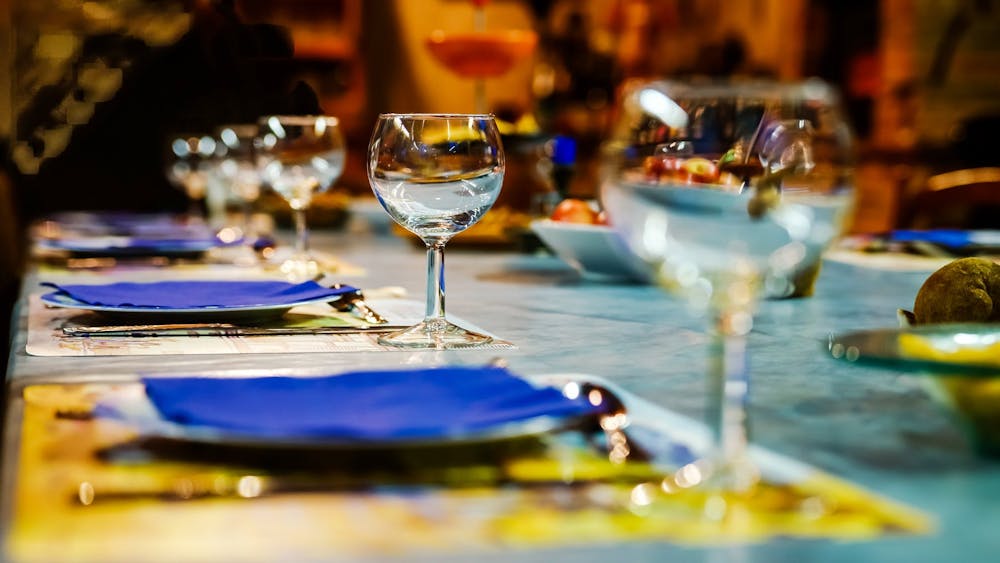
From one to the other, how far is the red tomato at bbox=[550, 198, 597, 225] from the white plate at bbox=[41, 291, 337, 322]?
1.75ft

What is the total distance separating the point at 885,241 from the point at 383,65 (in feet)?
15.0

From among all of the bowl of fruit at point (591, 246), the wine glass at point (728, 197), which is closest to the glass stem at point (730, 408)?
the wine glass at point (728, 197)

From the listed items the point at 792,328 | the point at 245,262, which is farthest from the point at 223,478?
the point at 245,262

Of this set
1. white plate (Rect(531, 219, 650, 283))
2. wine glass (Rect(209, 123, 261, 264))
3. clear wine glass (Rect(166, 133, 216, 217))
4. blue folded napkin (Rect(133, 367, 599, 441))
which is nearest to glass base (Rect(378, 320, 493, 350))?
blue folded napkin (Rect(133, 367, 599, 441))

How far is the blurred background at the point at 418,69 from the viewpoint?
471cm

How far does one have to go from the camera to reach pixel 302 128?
1510mm

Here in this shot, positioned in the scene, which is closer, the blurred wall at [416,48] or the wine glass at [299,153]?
the wine glass at [299,153]

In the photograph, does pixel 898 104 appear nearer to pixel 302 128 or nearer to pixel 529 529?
pixel 302 128

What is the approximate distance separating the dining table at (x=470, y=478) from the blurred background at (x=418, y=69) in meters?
3.30

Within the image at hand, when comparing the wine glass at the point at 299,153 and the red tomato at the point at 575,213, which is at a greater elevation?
the wine glass at the point at 299,153

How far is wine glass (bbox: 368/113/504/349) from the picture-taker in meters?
0.94

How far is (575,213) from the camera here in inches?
61.3

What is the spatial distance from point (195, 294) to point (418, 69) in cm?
518

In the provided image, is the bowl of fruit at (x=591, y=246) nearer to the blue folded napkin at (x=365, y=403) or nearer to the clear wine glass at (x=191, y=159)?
the blue folded napkin at (x=365, y=403)
